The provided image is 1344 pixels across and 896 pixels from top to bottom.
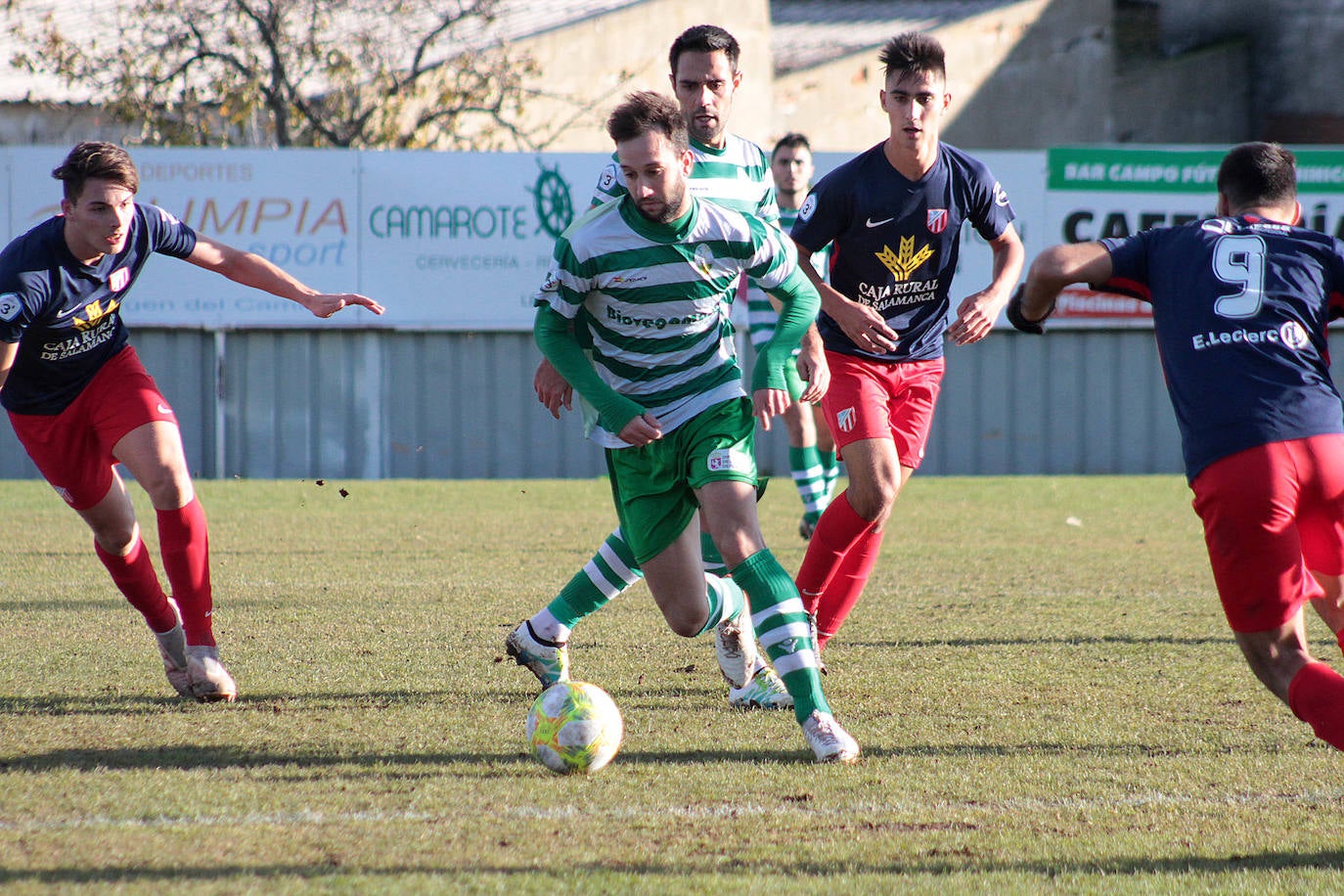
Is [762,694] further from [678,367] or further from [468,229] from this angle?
[468,229]

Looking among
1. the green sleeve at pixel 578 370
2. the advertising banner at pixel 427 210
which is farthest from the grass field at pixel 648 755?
the advertising banner at pixel 427 210

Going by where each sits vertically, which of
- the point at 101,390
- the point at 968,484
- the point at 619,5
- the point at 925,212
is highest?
the point at 619,5

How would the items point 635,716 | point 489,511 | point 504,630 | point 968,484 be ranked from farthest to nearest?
point 968,484 < point 489,511 < point 504,630 < point 635,716

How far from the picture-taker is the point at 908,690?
5215mm

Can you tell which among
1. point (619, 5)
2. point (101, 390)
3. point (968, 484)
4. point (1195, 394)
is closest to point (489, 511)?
point (968, 484)

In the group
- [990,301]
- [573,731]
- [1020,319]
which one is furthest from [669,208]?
[573,731]

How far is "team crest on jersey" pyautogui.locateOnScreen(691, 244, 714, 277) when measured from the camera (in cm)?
444

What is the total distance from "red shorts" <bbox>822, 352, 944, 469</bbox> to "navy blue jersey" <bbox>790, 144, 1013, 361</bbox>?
5cm

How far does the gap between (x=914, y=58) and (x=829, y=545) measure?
176 centimetres

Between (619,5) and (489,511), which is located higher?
(619,5)

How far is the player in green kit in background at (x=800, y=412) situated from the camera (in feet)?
28.9

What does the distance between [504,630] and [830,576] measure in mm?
1716

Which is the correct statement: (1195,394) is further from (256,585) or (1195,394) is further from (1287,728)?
(256,585)

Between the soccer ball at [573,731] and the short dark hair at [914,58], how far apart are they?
98.3 inches
